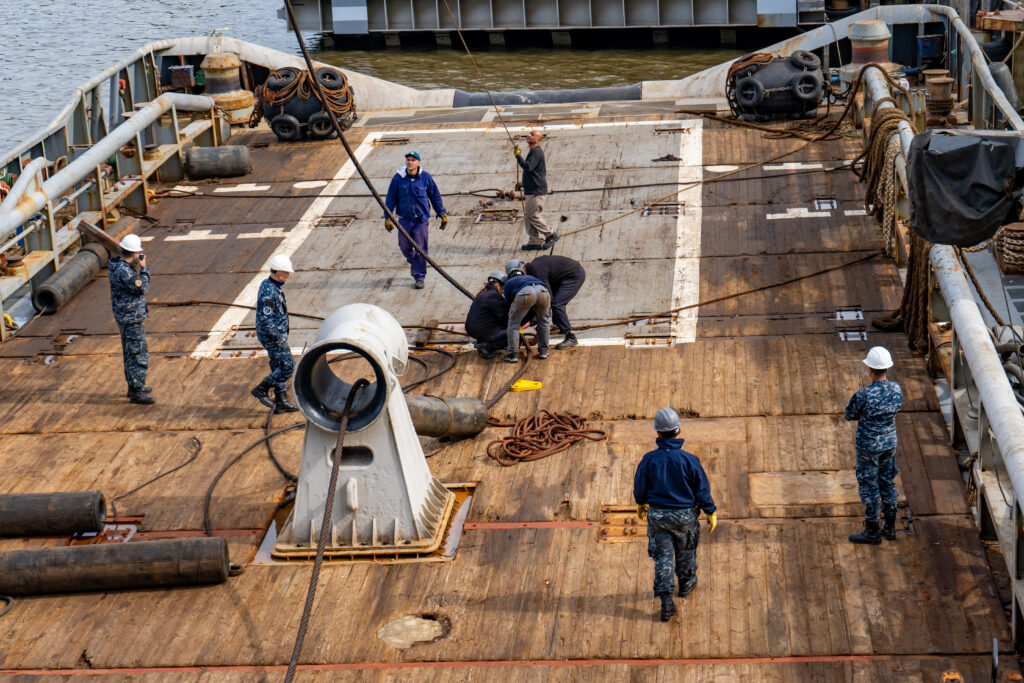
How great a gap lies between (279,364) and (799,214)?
24.9ft

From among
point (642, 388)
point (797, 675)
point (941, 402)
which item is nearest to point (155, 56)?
point (642, 388)

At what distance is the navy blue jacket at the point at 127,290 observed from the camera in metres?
11.4

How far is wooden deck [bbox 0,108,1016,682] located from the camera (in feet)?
25.7

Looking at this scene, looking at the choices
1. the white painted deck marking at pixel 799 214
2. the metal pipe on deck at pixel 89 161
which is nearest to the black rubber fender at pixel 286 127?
the metal pipe on deck at pixel 89 161

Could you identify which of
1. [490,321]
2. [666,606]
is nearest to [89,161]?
[490,321]

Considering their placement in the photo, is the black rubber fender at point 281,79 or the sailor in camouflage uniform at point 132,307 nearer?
the sailor in camouflage uniform at point 132,307

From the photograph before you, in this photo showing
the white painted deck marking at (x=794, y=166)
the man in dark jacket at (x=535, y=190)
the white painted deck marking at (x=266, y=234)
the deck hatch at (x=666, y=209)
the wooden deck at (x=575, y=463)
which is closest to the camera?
the wooden deck at (x=575, y=463)

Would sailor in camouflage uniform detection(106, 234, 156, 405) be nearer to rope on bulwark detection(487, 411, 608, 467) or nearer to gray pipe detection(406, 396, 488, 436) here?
gray pipe detection(406, 396, 488, 436)

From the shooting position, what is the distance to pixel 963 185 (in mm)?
9891

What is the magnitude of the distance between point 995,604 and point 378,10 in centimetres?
3392

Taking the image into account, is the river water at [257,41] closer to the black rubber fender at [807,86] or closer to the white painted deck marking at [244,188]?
the black rubber fender at [807,86]

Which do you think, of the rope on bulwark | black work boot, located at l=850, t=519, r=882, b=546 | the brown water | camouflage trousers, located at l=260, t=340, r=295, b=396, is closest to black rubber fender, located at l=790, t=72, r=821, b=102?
the rope on bulwark

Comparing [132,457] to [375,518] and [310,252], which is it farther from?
[310,252]

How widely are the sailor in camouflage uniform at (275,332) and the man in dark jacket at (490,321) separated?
201 cm
